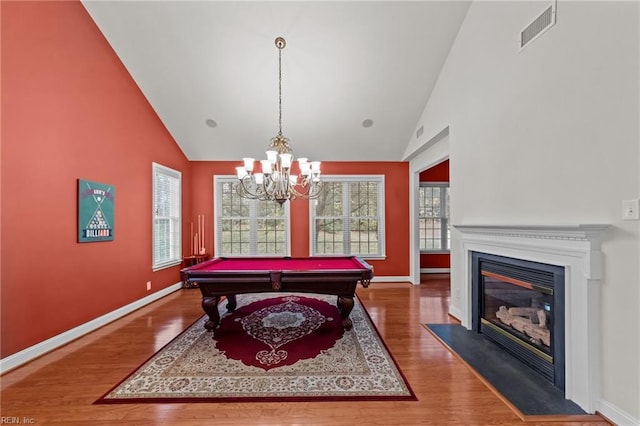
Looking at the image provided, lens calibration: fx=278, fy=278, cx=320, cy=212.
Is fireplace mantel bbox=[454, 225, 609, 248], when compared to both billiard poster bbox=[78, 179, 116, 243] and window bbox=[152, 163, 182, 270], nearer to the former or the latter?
billiard poster bbox=[78, 179, 116, 243]

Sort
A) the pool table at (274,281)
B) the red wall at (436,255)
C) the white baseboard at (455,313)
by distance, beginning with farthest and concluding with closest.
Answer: the red wall at (436,255)
the white baseboard at (455,313)
the pool table at (274,281)

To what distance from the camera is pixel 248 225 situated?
243 inches

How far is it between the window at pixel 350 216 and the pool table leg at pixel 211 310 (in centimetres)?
304

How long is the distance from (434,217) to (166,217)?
241 inches

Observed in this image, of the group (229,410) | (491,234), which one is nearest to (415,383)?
(229,410)

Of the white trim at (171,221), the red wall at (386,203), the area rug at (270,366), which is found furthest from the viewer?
the red wall at (386,203)

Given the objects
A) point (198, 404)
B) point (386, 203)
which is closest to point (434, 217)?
point (386, 203)

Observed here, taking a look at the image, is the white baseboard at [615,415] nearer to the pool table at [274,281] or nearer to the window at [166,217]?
the pool table at [274,281]

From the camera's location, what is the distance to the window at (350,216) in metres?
6.15

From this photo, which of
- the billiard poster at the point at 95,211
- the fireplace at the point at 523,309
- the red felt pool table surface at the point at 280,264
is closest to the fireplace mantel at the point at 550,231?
the fireplace at the point at 523,309

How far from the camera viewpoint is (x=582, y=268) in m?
2.03

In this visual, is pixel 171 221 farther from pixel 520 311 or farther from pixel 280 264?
pixel 520 311

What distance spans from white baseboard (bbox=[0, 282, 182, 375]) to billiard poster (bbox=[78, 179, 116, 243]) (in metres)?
1.03

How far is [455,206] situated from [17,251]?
493cm
